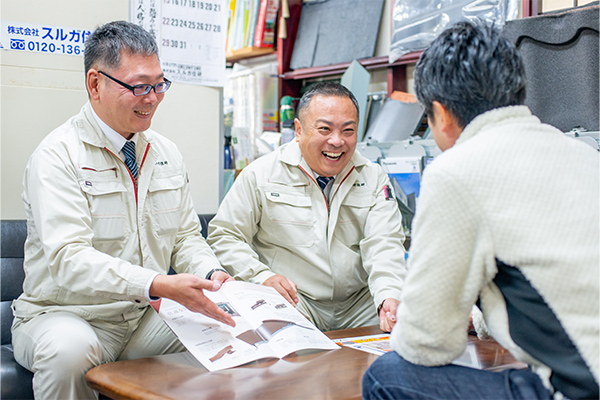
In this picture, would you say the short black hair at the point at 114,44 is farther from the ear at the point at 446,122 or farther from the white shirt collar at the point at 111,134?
the ear at the point at 446,122

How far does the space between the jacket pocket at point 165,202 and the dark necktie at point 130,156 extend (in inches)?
2.7

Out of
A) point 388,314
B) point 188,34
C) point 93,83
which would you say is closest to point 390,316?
point 388,314

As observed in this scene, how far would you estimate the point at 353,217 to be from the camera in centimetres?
216

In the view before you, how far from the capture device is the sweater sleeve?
3.12 ft

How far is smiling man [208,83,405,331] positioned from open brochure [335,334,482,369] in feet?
1.40

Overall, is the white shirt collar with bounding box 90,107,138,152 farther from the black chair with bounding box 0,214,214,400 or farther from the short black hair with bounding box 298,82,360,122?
the short black hair with bounding box 298,82,360,122

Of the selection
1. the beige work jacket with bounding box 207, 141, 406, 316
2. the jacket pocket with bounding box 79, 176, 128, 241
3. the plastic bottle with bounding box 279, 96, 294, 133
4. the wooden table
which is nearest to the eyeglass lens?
the jacket pocket with bounding box 79, 176, 128, 241

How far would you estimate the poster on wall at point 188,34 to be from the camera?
2.36 meters

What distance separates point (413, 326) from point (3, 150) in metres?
1.68

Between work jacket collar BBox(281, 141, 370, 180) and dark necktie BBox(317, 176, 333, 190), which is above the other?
work jacket collar BBox(281, 141, 370, 180)

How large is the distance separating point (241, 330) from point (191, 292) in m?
0.17

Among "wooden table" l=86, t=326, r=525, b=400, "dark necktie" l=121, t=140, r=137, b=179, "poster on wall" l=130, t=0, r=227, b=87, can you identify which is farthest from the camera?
"poster on wall" l=130, t=0, r=227, b=87

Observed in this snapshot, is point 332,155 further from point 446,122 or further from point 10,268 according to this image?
point 10,268

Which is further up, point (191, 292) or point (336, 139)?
point (336, 139)
